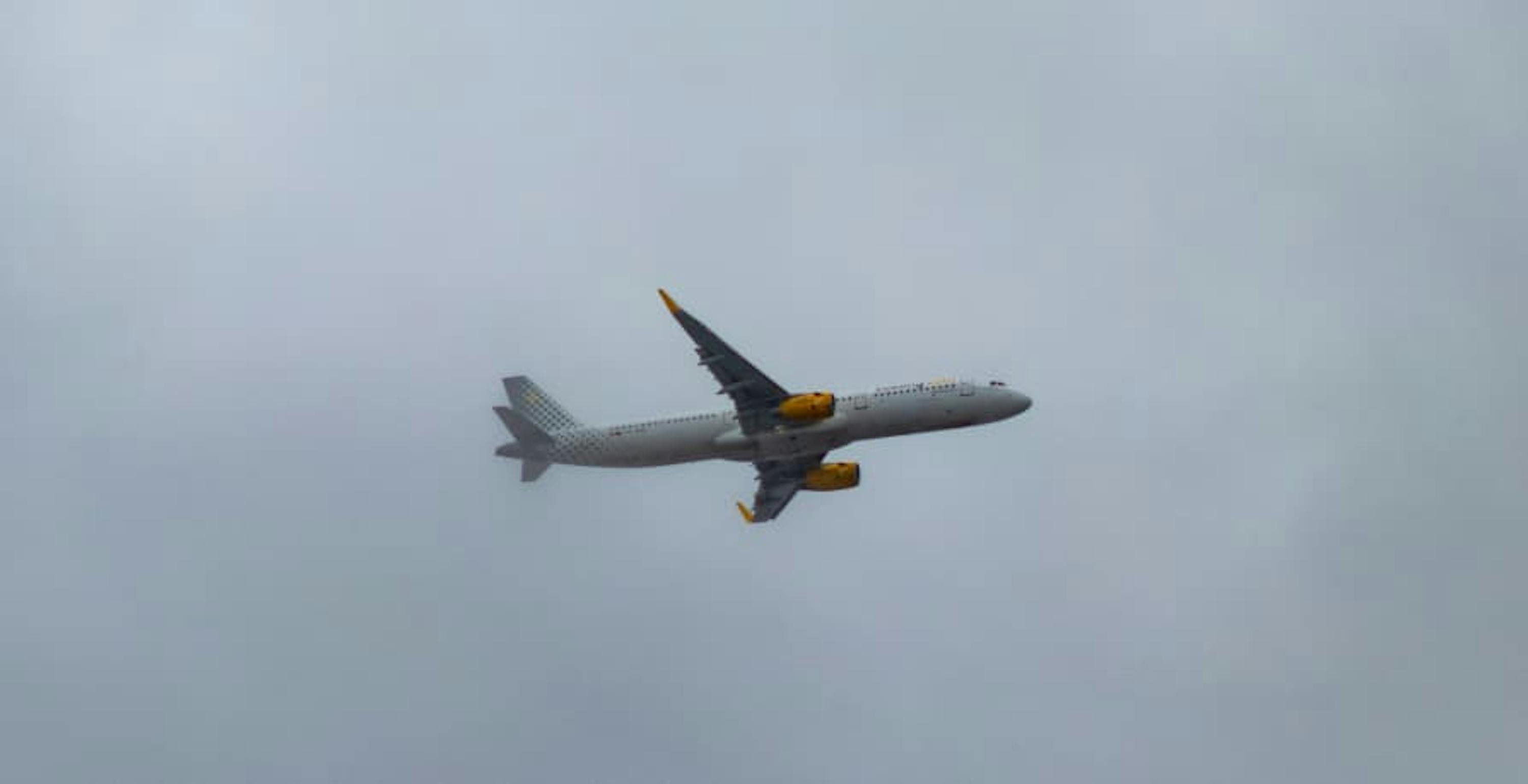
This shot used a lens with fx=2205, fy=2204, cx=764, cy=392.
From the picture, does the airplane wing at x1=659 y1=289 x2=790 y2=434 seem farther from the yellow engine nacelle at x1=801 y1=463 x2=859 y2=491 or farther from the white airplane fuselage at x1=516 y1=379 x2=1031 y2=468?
the yellow engine nacelle at x1=801 y1=463 x2=859 y2=491

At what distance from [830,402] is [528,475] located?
791 inches

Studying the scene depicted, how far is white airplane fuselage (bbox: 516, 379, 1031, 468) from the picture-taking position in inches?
5133

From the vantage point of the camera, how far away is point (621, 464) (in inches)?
5256

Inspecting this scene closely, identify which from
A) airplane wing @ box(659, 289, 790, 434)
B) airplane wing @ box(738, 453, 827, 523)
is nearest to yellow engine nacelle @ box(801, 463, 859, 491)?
airplane wing @ box(738, 453, 827, 523)

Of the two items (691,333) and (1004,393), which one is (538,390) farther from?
(1004,393)

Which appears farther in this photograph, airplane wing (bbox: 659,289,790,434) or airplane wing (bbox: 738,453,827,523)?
airplane wing (bbox: 738,453,827,523)

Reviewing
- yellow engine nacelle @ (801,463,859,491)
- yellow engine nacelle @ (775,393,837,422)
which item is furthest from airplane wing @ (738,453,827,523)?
yellow engine nacelle @ (775,393,837,422)

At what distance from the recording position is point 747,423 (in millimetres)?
131125

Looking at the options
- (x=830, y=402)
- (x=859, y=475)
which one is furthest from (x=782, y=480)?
(x=830, y=402)

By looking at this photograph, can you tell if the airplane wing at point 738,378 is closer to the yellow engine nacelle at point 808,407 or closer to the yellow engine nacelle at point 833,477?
the yellow engine nacelle at point 808,407

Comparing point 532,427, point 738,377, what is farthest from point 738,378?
point 532,427

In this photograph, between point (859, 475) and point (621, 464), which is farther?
point (859, 475)

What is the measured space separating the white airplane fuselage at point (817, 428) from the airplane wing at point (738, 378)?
3.77 feet

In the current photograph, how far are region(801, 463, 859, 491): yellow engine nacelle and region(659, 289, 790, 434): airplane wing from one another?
38.9 ft
